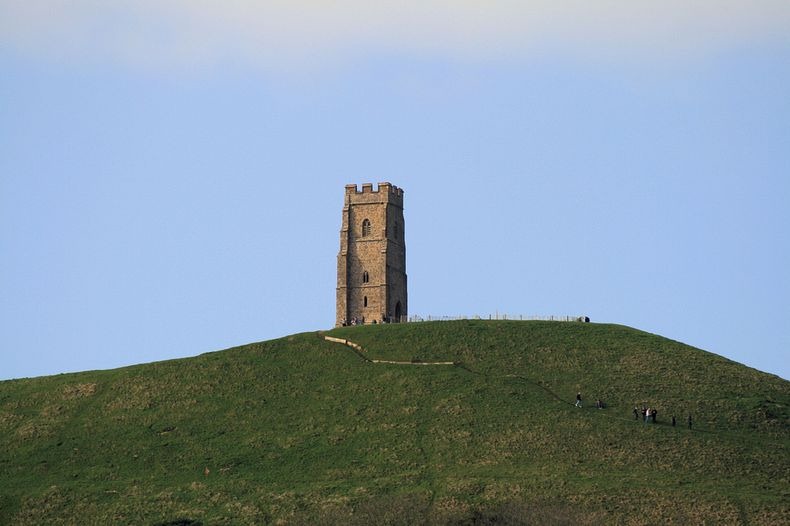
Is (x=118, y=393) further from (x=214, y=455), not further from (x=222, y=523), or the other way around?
(x=222, y=523)

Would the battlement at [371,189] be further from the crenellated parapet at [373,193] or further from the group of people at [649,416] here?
the group of people at [649,416]

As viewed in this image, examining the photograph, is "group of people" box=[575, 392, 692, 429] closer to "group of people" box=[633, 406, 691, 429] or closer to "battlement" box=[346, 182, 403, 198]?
"group of people" box=[633, 406, 691, 429]

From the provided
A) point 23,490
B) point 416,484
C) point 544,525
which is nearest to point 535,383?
point 416,484

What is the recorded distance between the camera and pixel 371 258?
414ft

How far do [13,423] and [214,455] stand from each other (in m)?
18.1

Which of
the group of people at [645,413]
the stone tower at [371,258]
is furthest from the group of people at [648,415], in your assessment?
the stone tower at [371,258]

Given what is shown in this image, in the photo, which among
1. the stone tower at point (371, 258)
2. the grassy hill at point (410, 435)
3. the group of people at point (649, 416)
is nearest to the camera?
the grassy hill at point (410, 435)

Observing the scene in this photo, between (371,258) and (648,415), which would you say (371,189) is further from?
(648,415)

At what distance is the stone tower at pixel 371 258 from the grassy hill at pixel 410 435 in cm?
943

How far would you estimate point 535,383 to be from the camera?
102 m

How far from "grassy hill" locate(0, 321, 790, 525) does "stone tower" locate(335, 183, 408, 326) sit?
9431 mm

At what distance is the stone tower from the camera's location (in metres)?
125

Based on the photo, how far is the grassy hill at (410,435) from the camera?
82.6 meters

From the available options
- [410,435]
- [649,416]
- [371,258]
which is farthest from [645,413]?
[371,258]
